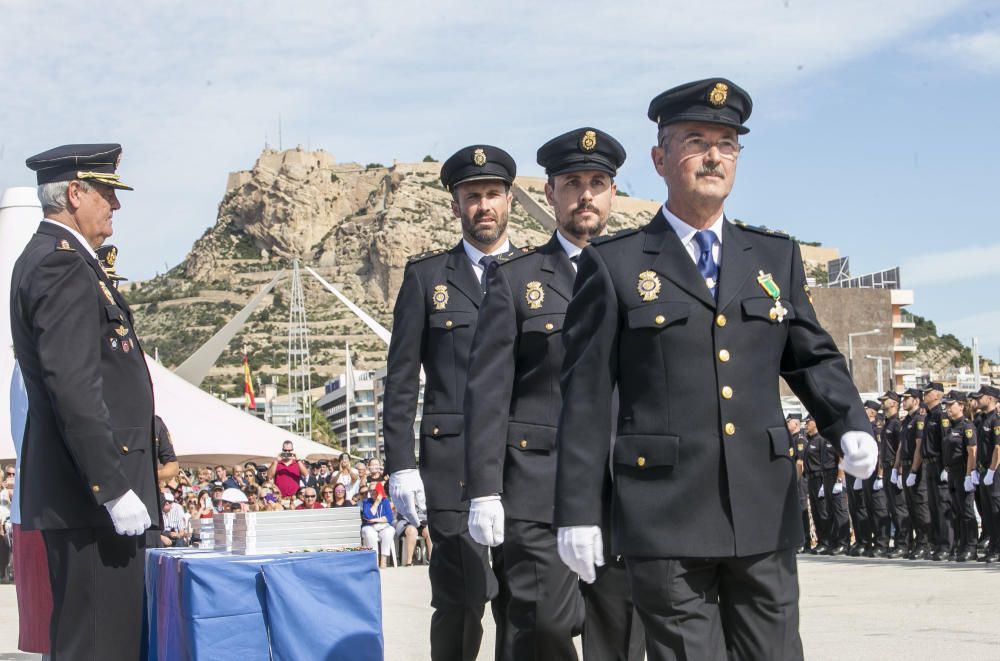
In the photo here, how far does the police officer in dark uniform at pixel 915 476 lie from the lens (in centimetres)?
1797

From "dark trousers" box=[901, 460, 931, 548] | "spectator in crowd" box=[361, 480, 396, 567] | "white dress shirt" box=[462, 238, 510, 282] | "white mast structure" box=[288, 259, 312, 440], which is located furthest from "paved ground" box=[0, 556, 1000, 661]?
Result: "white mast structure" box=[288, 259, 312, 440]

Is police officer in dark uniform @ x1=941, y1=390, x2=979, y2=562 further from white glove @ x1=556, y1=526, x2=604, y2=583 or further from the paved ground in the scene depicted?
white glove @ x1=556, y1=526, x2=604, y2=583

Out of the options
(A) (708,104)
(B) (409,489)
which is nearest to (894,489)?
(B) (409,489)

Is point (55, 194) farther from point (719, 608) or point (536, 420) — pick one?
point (719, 608)

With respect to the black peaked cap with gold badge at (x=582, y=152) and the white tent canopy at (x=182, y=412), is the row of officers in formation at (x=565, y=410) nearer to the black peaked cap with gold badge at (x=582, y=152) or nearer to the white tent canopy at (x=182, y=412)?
the black peaked cap with gold badge at (x=582, y=152)

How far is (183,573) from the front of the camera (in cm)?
530

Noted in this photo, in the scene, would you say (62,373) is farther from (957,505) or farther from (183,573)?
(957,505)

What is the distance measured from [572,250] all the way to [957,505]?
12817 millimetres

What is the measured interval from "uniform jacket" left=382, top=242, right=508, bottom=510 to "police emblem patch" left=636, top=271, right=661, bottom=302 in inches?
89.8

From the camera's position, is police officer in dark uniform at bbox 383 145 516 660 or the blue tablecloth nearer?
the blue tablecloth

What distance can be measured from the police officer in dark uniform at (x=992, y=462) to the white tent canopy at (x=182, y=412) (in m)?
16.3

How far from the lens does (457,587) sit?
595 cm

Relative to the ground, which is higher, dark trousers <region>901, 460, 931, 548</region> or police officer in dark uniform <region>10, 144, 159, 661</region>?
police officer in dark uniform <region>10, 144, 159, 661</region>

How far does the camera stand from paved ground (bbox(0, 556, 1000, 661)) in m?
8.28
